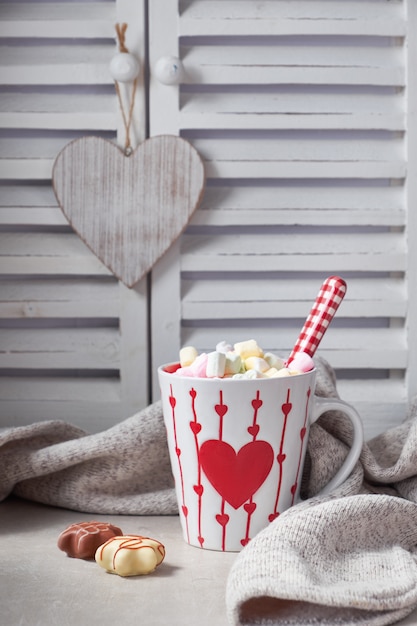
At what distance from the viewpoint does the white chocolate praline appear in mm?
702

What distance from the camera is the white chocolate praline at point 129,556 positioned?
2.30ft

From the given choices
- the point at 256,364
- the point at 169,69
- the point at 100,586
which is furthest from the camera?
the point at 169,69

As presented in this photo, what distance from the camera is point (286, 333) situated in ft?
3.59

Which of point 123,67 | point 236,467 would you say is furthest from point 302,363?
point 123,67

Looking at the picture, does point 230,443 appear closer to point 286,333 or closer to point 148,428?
point 148,428

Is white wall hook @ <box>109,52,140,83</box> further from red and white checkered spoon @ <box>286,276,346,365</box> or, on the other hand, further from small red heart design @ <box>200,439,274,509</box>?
small red heart design @ <box>200,439,274,509</box>

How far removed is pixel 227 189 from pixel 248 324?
0.63 ft

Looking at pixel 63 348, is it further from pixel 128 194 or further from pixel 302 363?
pixel 302 363

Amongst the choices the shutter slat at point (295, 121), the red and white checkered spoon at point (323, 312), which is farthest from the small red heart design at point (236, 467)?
the shutter slat at point (295, 121)

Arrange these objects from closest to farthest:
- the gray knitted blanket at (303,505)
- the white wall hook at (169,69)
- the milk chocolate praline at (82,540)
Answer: the gray knitted blanket at (303,505) → the milk chocolate praline at (82,540) → the white wall hook at (169,69)

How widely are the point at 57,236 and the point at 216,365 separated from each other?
0.41 meters

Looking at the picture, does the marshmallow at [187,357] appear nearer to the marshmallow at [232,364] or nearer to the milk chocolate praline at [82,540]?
the marshmallow at [232,364]

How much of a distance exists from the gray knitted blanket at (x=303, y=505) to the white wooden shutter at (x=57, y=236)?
14 cm

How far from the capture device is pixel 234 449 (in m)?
0.77
